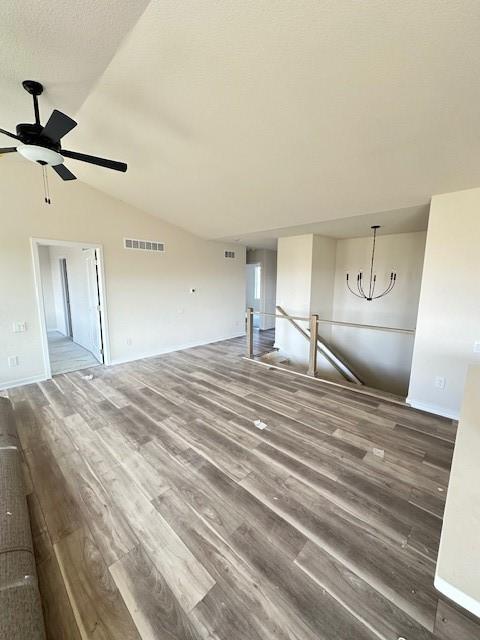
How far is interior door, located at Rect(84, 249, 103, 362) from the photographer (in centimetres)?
459

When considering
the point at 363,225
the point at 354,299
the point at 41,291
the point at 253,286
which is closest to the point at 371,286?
the point at 354,299

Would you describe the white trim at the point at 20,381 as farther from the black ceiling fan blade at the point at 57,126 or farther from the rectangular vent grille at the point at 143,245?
the black ceiling fan blade at the point at 57,126

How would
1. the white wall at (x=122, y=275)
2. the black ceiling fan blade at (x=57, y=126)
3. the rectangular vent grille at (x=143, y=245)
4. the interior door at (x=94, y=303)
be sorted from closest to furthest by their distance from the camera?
the black ceiling fan blade at (x=57, y=126) < the white wall at (x=122, y=275) < the interior door at (x=94, y=303) < the rectangular vent grille at (x=143, y=245)

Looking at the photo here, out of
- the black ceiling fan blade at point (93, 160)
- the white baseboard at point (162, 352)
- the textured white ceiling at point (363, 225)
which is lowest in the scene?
the white baseboard at point (162, 352)

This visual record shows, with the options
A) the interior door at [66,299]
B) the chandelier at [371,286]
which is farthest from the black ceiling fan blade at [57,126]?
the interior door at [66,299]

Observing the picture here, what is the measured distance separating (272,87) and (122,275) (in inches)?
151

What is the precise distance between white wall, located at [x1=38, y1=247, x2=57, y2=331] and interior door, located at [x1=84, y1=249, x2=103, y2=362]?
287 cm

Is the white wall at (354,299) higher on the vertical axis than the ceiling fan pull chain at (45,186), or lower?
lower

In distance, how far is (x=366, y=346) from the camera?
219 inches

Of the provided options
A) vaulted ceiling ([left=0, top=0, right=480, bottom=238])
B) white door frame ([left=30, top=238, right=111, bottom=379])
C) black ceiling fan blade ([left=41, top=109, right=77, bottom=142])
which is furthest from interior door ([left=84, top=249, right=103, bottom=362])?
black ceiling fan blade ([left=41, top=109, right=77, bottom=142])

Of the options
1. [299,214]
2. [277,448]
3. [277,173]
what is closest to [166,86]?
[277,173]

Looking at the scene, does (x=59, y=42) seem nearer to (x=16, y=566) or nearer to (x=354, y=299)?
(x=16, y=566)

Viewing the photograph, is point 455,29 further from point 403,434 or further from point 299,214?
point 403,434

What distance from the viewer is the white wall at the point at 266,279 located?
25.5 feet
